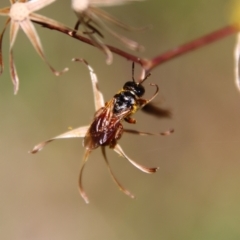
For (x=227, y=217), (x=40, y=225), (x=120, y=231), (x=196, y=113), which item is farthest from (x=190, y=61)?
(x=40, y=225)

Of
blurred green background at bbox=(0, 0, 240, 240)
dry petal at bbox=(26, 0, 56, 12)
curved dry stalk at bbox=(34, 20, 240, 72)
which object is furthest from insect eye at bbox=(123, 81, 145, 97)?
blurred green background at bbox=(0, 0, 240, 240)

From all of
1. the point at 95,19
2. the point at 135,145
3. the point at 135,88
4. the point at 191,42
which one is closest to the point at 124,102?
the point at 135,88

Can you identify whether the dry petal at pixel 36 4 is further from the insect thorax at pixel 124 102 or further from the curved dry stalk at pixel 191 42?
the insect thorax at pixel 124 102

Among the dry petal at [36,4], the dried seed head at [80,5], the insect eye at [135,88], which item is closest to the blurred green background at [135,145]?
the insect eye at [135,88]

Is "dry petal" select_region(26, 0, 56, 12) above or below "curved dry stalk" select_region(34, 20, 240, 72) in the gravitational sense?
above

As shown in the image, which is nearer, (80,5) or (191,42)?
(191,42)

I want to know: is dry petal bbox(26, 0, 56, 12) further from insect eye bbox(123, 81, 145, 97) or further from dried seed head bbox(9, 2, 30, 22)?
insect eye bbox(123, 81, 145, 97)

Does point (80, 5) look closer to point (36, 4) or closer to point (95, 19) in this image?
point (95, 19)

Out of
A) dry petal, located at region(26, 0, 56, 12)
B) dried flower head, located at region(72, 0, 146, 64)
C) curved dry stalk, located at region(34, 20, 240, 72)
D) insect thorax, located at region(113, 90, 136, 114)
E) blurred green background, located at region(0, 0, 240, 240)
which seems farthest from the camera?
blurred green background, located at region(0, 0, 240, 240)

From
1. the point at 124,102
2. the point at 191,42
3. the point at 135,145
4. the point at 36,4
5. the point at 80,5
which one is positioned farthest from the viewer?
the point at 135,145
